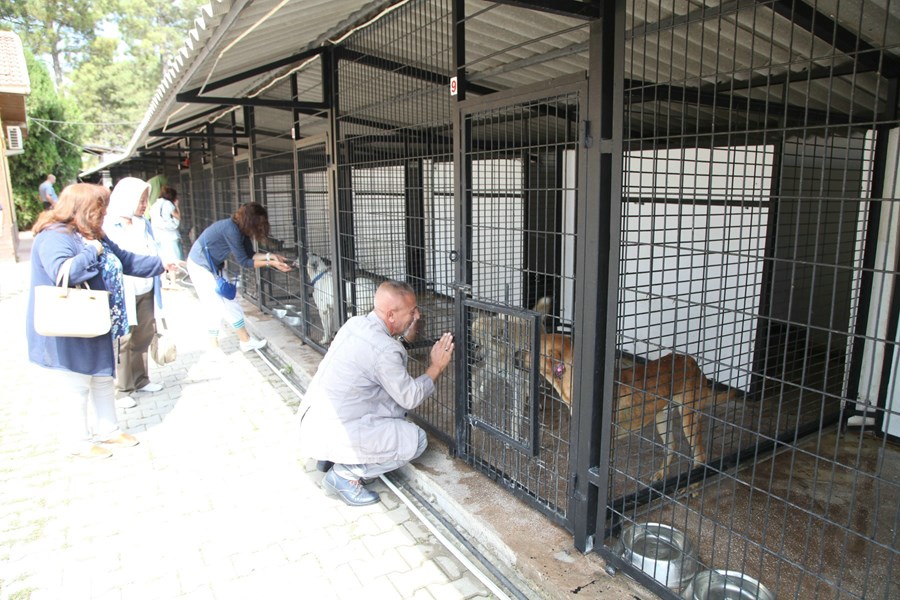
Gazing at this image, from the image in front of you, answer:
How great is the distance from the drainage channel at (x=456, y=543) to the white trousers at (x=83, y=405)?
213 cm

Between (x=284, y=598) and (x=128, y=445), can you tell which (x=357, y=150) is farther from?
(x=284, y=598)

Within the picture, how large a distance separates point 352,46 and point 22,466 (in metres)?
4.03

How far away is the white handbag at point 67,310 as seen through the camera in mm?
3633

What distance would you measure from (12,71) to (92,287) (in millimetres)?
11611

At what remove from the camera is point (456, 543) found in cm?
320

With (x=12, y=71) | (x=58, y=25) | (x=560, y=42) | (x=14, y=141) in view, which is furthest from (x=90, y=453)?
(x=58, y=25)

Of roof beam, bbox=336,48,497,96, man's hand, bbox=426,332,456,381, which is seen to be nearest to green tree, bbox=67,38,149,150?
roof beam, bbox=336,48,497,96

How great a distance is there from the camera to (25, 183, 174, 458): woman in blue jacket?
12.2ft

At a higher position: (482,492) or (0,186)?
(0,186)

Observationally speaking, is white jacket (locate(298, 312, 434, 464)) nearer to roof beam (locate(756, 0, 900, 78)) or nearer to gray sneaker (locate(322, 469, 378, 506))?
gray sneaker (locate(322, 469, 378, 506))

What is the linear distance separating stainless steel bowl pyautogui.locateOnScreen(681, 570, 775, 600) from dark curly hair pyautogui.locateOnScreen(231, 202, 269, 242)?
5092 mm

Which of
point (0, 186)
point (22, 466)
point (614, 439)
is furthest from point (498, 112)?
point (0, 186)

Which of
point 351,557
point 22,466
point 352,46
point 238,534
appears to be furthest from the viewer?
point 352,46

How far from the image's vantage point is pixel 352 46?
4.92 meters
